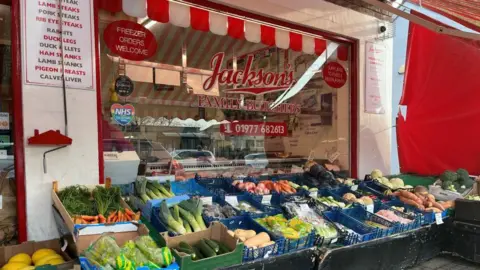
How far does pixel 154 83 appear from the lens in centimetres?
619

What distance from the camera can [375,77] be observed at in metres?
6.38

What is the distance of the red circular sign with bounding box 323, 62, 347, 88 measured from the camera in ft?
20.3

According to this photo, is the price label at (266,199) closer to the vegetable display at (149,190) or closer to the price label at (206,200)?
the price label at (206,200)

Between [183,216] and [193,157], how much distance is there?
2619 mm

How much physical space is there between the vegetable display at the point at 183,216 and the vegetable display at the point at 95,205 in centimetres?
24

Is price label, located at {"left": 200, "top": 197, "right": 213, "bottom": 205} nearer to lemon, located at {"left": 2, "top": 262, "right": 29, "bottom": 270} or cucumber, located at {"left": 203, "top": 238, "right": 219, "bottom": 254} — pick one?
cucumber, located at {"left": 203, "top": 238, "right": 219, "bottom": 254}

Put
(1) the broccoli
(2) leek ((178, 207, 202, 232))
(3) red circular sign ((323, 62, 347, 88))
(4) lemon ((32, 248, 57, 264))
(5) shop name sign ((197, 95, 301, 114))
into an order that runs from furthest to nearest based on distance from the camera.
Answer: (3) red circular sign ((323, 62, 347, 88)) → (5) shop name sign ((197, 95, 301, 114)) → (1) the broccoli → (2) leek ((178, 207, 202, 232)) → (4) lemon ((32, 248, 57, 264))

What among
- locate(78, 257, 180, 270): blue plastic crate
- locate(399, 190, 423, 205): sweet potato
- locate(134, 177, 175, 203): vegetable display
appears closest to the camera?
locate(78, 257, 180, 270): blue plastic crate

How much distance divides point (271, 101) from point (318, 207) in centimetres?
254

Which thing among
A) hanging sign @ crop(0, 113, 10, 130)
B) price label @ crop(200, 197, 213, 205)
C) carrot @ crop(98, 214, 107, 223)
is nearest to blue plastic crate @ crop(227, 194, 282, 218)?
price label @ crop(200, 197, 213, 205)

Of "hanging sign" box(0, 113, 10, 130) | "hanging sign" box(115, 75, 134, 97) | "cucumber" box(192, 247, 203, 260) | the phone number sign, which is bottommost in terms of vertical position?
"cucumber" box(192, 247, 203, 260)

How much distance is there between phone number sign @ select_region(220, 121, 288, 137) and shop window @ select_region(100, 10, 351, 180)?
0.02 metres

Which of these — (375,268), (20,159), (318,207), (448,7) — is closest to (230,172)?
(318,207)

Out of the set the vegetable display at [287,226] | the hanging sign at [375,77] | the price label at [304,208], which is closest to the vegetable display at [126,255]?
the vegetable display at [287,226]
